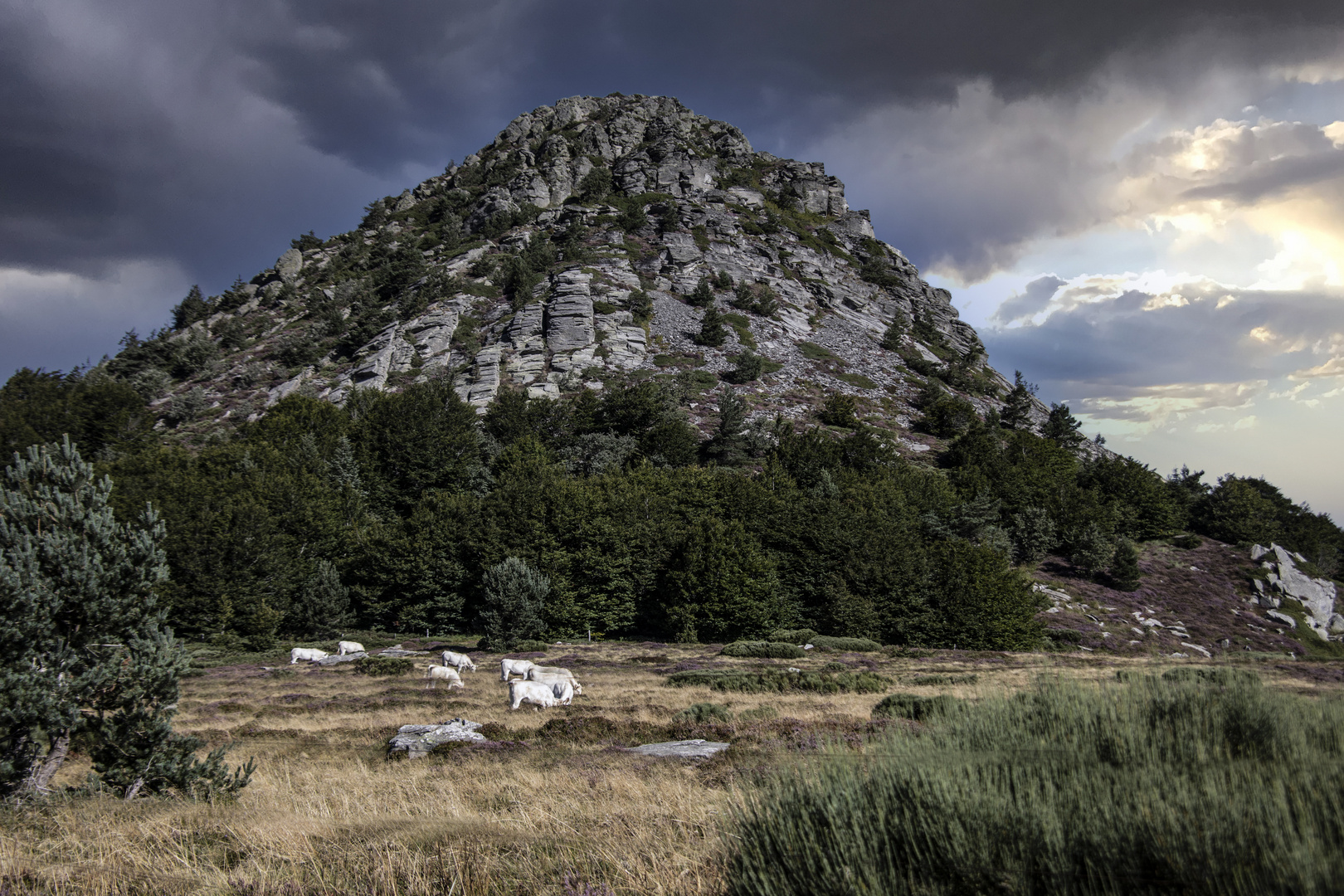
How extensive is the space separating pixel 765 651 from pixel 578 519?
20.4 m

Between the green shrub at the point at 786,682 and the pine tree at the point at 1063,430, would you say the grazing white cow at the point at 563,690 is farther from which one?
the pine tree at the point at 1063,430

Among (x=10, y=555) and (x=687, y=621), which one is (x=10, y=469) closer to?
(x=10, y=555)

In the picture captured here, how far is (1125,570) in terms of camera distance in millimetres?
61750

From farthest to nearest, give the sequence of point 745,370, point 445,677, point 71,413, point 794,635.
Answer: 1. point 745,370
2. point 71,413
3. point 794,635
4. point 445,677

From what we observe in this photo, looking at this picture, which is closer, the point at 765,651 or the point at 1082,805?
the point at 1082,805

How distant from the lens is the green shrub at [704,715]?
52.5 feet

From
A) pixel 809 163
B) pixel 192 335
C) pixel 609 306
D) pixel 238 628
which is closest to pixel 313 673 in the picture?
pixel 238 628

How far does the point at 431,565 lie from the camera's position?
156 ft

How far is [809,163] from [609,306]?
333ft

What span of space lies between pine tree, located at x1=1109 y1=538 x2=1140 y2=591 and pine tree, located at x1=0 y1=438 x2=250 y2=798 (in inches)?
2949

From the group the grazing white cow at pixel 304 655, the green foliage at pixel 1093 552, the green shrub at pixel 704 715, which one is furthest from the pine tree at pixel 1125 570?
the grazing white cow at pixel 304 655

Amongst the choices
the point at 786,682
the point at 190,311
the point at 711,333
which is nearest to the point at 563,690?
the point at 786,682

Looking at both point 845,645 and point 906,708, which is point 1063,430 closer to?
point 845,645

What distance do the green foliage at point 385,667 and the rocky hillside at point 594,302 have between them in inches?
2137
